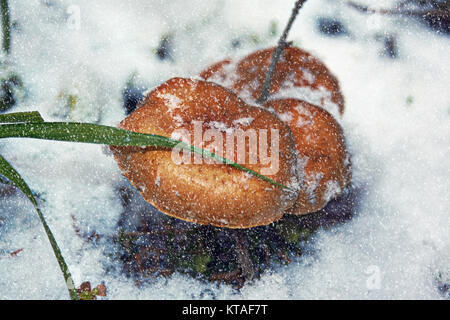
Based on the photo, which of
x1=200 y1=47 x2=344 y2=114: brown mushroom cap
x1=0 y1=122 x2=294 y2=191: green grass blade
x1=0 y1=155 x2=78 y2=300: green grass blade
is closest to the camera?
x1=0 y1=122 x2=294 y2=191: green grass blade

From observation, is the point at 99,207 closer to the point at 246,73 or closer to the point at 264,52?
the point at 246,73

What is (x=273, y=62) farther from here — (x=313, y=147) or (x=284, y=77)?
(x=313, y=147)

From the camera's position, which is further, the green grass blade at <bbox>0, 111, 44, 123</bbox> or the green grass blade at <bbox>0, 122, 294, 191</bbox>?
the green grass blade at <bbox>0, 111, 44, 123</bbox>

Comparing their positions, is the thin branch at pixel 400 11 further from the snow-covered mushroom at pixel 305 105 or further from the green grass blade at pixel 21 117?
the green grass blade at pixel 21 117

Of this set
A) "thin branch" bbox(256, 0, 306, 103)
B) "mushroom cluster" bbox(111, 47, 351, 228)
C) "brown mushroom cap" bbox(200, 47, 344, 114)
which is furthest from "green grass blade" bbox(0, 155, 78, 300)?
"thin branch" bbox(256, 0, 306, 103)

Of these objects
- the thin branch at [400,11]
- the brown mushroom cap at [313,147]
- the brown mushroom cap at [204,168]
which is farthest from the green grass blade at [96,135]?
the thin branch at [400,11]

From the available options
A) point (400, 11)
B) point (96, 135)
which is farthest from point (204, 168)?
point (400, 11)

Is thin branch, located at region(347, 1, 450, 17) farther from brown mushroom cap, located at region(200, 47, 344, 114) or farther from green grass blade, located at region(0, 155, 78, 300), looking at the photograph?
green grass blade, located at region(0, 155, 78, 300)
